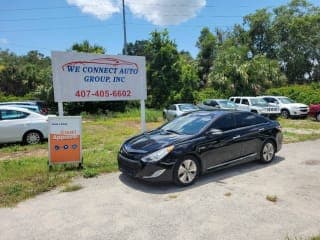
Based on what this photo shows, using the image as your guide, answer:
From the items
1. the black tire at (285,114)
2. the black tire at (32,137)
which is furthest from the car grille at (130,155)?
the black tire at (285,114)

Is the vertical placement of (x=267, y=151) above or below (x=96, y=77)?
below

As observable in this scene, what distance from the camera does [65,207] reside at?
5.48m

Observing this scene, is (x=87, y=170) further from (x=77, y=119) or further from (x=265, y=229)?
(x=265, y=229)

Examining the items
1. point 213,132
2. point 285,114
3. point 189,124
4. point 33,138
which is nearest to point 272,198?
point 213,132

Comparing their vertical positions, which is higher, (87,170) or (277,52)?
(277,52)

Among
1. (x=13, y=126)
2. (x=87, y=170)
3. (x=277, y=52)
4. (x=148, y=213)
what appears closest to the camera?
(x=148, y=213)

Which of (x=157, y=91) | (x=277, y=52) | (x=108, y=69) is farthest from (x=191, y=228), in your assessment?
(x=277, y=52)

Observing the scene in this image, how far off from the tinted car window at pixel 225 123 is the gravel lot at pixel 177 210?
3.49ft

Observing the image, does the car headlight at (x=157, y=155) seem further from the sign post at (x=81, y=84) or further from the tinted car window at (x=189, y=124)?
the sign post at (x=81, y=84)

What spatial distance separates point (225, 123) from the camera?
7453 mm

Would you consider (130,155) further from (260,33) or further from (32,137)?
(260,33)

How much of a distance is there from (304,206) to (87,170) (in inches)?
187

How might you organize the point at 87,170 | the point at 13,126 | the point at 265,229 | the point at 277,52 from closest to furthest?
the point at 265,229 < the point at 87,170 < the point at 13,126 < the point at 277,52

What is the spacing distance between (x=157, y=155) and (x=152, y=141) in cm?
64
